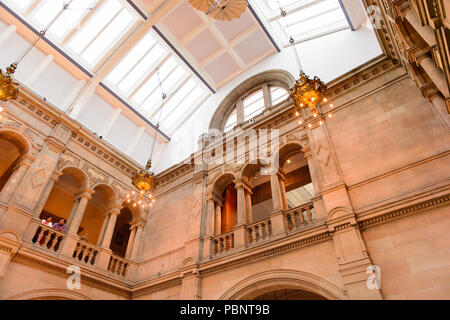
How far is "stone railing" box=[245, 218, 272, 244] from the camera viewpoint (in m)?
7.02

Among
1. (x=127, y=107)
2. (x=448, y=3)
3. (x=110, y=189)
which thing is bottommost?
(x=448, y=3)

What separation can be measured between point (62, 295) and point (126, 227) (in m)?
5.81

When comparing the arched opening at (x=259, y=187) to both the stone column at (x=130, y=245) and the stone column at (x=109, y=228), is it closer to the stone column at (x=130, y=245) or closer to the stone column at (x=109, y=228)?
the stone column at (x=130, y=245)

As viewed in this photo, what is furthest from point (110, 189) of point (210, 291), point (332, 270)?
point (332, 270)

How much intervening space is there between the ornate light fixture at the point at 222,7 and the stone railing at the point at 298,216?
6.76 metres

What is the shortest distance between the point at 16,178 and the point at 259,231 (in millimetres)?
6187

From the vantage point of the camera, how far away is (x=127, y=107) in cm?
1143

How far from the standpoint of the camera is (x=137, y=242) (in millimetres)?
9758

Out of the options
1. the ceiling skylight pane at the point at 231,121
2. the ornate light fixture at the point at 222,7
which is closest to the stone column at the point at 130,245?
the ceiling skylight pane at the point at 231,121

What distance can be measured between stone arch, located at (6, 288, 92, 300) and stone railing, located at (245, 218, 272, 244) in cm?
450

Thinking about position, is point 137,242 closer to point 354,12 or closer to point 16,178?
point 16,178

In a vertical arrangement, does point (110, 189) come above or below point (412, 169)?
above

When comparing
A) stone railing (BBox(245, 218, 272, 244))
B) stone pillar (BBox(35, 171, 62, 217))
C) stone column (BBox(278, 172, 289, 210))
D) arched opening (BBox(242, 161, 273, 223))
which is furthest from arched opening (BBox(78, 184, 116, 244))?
stone column (BBox(278, 172, 289, 210))
